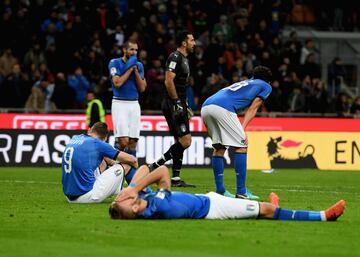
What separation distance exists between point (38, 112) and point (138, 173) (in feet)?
54.0

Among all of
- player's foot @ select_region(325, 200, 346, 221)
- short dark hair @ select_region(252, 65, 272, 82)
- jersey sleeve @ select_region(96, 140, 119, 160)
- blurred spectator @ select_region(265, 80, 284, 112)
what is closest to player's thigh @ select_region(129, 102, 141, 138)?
short dark hair @ select_region(252, 65, 272, 82)

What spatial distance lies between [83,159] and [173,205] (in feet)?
8.62

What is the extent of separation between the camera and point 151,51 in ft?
100

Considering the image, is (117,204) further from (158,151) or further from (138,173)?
(158,151)

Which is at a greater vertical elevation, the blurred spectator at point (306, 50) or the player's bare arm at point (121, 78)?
the blurred spectator at point (306, 50)

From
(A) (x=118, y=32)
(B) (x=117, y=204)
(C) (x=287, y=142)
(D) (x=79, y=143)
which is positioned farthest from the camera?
(A) (x=118, y=32)

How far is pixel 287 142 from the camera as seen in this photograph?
26094mm

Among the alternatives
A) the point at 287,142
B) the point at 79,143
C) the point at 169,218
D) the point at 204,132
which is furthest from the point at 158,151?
the point at 169,218

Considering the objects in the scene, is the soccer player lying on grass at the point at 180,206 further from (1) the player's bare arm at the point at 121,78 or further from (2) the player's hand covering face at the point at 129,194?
(1) the player's bare arm at the point at 121,78

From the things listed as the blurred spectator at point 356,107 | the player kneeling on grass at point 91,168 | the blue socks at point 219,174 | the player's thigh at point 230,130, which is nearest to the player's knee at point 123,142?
the blue socks at point 219,174

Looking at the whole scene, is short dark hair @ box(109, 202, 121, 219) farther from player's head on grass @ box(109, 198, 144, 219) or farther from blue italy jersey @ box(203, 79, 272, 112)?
blue italy jersey @ box(203, 79, 272, 112)

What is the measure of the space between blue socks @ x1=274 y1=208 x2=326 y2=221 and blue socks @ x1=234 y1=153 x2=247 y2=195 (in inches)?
121

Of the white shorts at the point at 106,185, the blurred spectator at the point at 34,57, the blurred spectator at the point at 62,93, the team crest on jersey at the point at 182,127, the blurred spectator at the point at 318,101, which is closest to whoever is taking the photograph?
the white shorts at the point at 106,185

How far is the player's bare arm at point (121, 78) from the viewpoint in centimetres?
1845
